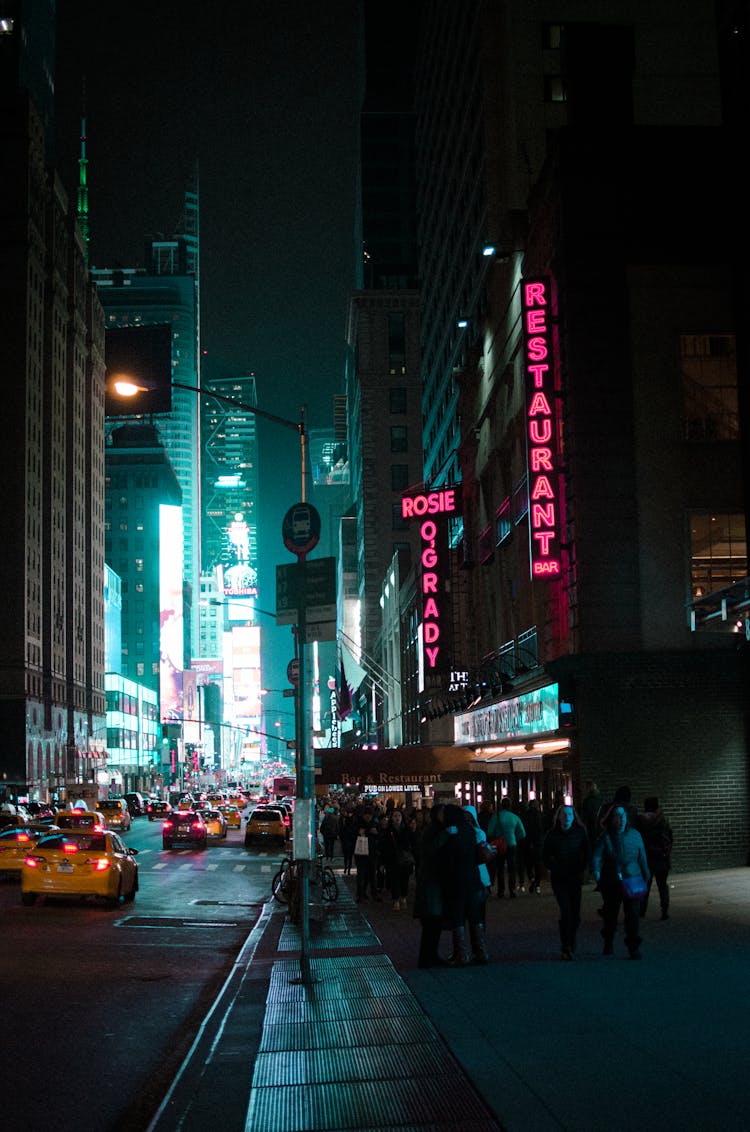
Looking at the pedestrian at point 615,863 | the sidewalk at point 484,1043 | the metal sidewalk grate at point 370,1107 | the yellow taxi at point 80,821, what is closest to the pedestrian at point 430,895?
the sidewalk at point 484,1043

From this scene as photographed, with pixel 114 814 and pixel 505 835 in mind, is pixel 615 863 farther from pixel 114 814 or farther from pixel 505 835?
pixel 114 814

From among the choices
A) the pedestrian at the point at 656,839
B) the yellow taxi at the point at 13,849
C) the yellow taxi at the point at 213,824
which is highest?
the pedestrian at the point at 656,839

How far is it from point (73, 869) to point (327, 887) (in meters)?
5.22

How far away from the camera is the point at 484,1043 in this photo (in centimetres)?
945

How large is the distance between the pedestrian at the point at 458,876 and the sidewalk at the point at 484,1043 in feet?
1.75

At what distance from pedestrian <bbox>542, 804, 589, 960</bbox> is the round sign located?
604cm

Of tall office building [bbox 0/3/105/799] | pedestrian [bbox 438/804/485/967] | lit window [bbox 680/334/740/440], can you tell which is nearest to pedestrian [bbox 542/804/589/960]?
pedestrian [bbox 438/804/485/967]

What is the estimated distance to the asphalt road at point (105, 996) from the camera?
28.9ft

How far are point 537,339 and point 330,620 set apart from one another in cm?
1221

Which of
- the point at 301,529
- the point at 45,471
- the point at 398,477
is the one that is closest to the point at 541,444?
the point at 301,529

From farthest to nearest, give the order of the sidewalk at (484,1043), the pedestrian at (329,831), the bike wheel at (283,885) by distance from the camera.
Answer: the pedestrian at (329,831)
the bike wheel at (283,885)
the sidewalk at (484,1043)

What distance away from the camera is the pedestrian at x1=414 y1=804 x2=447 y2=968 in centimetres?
1382

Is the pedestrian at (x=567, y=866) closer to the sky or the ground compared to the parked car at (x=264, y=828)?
closer to the sky

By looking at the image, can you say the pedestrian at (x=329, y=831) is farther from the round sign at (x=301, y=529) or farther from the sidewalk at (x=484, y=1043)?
the sidewalk at (x=484, y=1043)
